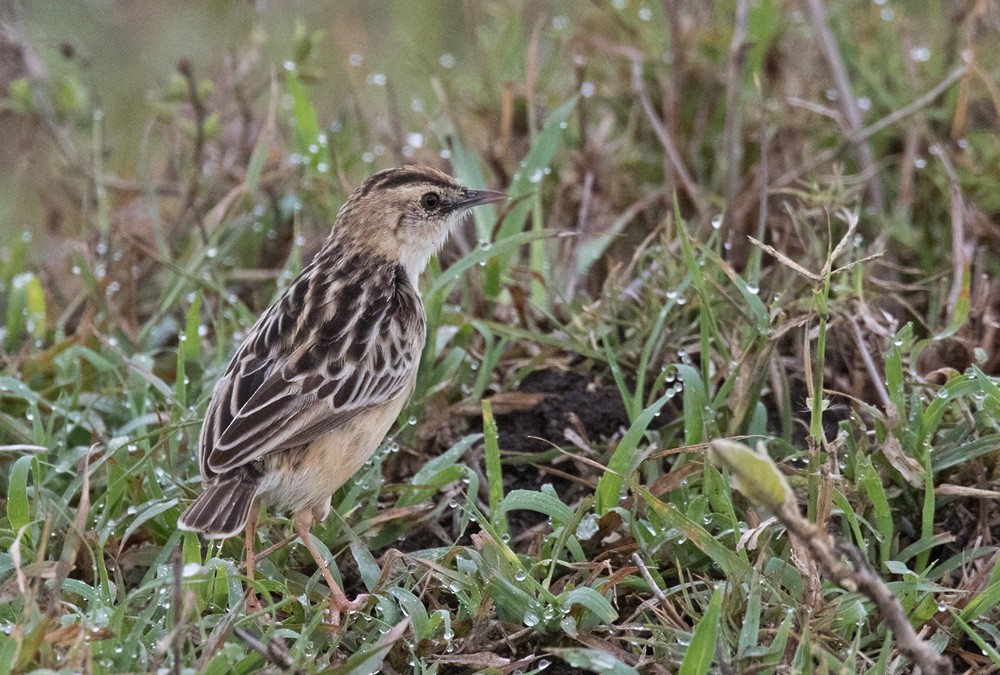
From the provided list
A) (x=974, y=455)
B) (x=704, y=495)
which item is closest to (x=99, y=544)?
(x=704, y=495)

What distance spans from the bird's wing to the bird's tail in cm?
7

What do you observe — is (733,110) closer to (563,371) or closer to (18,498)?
(563,371)

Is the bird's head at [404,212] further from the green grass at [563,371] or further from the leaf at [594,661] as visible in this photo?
the leaf at [594,661]

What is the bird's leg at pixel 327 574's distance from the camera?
14.0 feet

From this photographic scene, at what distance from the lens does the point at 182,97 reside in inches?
269

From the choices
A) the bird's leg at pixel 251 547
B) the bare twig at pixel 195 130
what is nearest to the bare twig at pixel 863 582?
the bird's leg at pixel 251 547

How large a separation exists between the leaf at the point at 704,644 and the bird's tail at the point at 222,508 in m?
1.56

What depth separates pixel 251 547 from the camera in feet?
14.8

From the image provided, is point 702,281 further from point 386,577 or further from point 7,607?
point 7,607

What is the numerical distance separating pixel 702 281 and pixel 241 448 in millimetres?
1916

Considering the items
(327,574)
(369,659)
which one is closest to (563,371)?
(327,574)

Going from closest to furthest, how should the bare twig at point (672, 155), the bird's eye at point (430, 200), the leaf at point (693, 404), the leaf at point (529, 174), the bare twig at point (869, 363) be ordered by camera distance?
the leaf at point (693, 404)
the bare twig at point (869, 363)
the bird's eye at point (430, 200)
the leaf at point (529, 174)
the bare twig at point (672, 155)

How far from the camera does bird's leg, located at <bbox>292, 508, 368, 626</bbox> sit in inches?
168

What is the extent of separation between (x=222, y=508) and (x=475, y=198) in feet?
6.71
